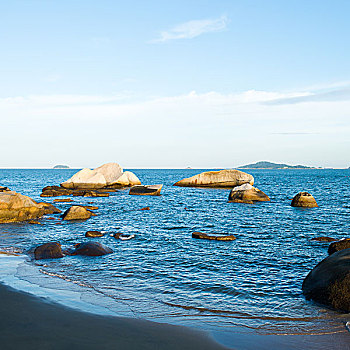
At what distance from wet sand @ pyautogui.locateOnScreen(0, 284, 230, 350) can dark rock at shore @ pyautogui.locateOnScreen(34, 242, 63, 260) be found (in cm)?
552

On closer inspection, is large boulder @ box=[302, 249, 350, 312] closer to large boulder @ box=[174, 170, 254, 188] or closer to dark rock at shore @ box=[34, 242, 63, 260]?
dark rock at shore @ box=[34, 242, 63, 260]

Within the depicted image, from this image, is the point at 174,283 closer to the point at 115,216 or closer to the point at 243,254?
the point at 243,254

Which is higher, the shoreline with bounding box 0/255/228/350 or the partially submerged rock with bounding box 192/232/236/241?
the shoreline with bounding box 0/255/228/350

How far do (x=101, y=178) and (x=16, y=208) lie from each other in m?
32.4

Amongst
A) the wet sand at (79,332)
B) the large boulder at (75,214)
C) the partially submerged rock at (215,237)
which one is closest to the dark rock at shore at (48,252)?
the wet sand at (79,332)

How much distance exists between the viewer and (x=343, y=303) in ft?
25.7

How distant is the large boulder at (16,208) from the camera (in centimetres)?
2209

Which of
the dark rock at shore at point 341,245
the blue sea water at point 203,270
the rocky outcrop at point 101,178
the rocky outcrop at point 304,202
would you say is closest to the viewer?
the blue sea water at point 203,270

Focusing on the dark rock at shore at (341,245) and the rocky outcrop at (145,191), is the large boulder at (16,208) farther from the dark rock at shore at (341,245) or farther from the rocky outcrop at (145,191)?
the rocky outcrop at (145,191)

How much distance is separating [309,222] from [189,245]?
10695 millimetres

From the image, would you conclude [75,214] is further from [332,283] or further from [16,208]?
[332,283]

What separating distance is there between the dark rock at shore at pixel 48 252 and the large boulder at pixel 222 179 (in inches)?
1893

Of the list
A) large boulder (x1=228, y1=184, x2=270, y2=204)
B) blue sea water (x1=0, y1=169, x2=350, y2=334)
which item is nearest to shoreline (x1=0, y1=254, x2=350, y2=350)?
blue sea water (x1=0, y1=169, x2=350, y2=334)

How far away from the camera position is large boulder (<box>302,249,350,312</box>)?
7934mm
